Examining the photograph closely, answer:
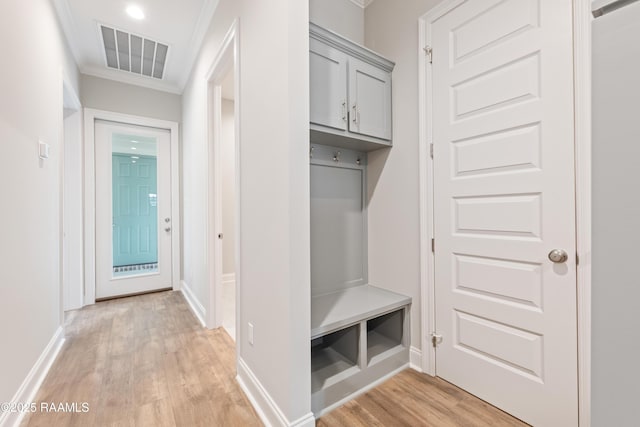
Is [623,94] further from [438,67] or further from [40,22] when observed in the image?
[40,22]

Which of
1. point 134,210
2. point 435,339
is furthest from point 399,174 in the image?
point 134,210

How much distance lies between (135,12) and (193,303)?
114 inches

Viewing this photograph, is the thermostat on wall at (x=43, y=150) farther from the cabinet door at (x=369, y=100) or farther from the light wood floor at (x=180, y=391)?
the cabinet door at (x=369, y=100)

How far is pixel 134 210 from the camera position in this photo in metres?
3.62

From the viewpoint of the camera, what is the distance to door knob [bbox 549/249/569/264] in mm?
1275

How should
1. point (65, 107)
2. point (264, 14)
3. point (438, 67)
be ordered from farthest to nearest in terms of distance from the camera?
point (65, 107)
point (438, 67)
point (264, 14)

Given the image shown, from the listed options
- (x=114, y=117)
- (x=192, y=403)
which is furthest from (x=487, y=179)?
(x=114, y=117)

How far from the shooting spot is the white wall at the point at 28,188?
140cm

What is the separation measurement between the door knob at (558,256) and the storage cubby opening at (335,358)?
1.09 meters

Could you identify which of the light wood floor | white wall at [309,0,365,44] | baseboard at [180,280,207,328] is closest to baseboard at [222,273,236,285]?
baseboard at [180,280,207,328]

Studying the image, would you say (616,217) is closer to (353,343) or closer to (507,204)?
(507,204)

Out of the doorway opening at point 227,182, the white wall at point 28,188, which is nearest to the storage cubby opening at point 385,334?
the white wall at point 28,188

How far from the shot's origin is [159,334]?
2.47 metres

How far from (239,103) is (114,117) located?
2.58 meters
